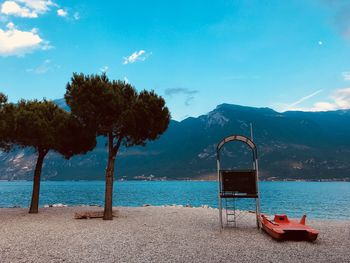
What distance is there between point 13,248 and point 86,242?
3.16m

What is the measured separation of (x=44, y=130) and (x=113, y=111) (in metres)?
6.63

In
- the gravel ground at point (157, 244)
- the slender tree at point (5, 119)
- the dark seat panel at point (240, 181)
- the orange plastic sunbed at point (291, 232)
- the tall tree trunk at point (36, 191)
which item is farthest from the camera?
the tall tree trunk at point (36, 191)

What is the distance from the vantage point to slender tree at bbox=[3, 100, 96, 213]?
26.5 meters

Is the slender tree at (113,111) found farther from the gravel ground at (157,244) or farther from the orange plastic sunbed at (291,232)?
the orange plastic sunbed at (291,232)

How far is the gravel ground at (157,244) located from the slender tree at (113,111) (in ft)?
19.2

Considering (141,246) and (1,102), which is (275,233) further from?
(1,102)

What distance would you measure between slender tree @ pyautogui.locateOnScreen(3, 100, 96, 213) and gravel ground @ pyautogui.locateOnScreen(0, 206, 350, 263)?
793 centimetres

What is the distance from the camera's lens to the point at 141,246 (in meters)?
14.5

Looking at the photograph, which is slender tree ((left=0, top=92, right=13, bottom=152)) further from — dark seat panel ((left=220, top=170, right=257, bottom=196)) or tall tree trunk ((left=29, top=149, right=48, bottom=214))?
dark seat panel ((left=220, top=170, right=257, bottom=196))

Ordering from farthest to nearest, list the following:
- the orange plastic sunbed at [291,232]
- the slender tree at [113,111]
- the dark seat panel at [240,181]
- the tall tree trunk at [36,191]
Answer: the tall tree trunk at [36,191] < the slender tree at [113,111] < the dark seat panel at [240,181] < the orange plastic sunbed at [291,232]

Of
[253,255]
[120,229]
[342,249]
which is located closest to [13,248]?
[120,229]

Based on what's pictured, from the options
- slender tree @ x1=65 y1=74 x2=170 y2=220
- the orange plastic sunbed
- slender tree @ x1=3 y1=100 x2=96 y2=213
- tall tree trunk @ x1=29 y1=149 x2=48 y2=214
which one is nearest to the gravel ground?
the orange plastic sunbed

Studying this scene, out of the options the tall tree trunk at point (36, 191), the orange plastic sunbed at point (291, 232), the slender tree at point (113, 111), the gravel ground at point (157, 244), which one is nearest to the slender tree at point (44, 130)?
the tall tree trunk at point (36, 191)

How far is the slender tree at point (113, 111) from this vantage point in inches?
947
